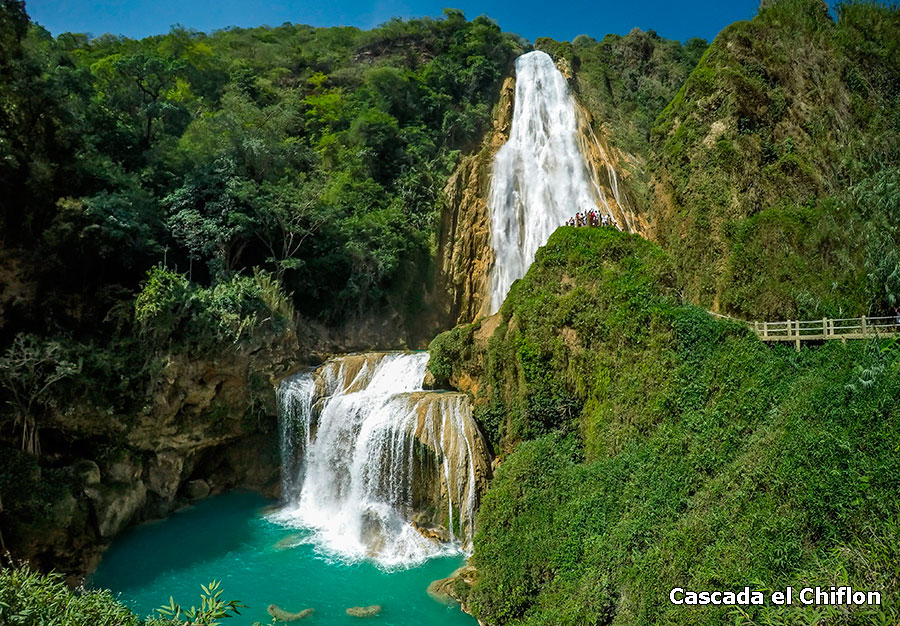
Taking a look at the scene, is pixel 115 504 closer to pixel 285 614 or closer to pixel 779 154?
pixel 285 614

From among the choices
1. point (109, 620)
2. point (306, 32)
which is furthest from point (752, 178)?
point (306, 32)

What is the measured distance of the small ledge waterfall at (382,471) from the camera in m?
14.7

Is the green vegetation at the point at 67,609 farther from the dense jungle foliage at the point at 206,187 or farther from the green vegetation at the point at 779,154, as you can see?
the green vegetation at the point at 779,154

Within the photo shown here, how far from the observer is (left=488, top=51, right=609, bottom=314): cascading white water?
30.8 metres

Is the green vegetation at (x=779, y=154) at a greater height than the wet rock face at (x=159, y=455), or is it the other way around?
the green vegetation at (x=779, y=154)

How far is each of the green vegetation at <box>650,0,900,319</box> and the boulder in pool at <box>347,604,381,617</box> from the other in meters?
13.2

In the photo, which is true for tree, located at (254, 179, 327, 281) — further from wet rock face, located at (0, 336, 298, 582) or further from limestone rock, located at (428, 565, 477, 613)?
limestone rock, located at (428, 565, 477, 613)

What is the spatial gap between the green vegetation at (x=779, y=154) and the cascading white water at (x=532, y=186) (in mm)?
10201

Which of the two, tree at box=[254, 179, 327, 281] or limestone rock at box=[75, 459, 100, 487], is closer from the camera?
limestone rock at box=[75, 459, 100, 487]

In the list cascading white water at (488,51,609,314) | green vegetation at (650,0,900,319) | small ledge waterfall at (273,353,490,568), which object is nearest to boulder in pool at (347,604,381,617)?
small ledge waterfall at (273,353,490,568)

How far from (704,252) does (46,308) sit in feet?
72.2

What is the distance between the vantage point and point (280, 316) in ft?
67.5

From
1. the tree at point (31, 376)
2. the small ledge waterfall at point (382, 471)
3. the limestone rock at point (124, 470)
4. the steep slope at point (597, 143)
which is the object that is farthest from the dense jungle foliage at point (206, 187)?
the small ledge waterfall at point (382, 471)

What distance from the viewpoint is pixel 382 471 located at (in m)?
15.9
